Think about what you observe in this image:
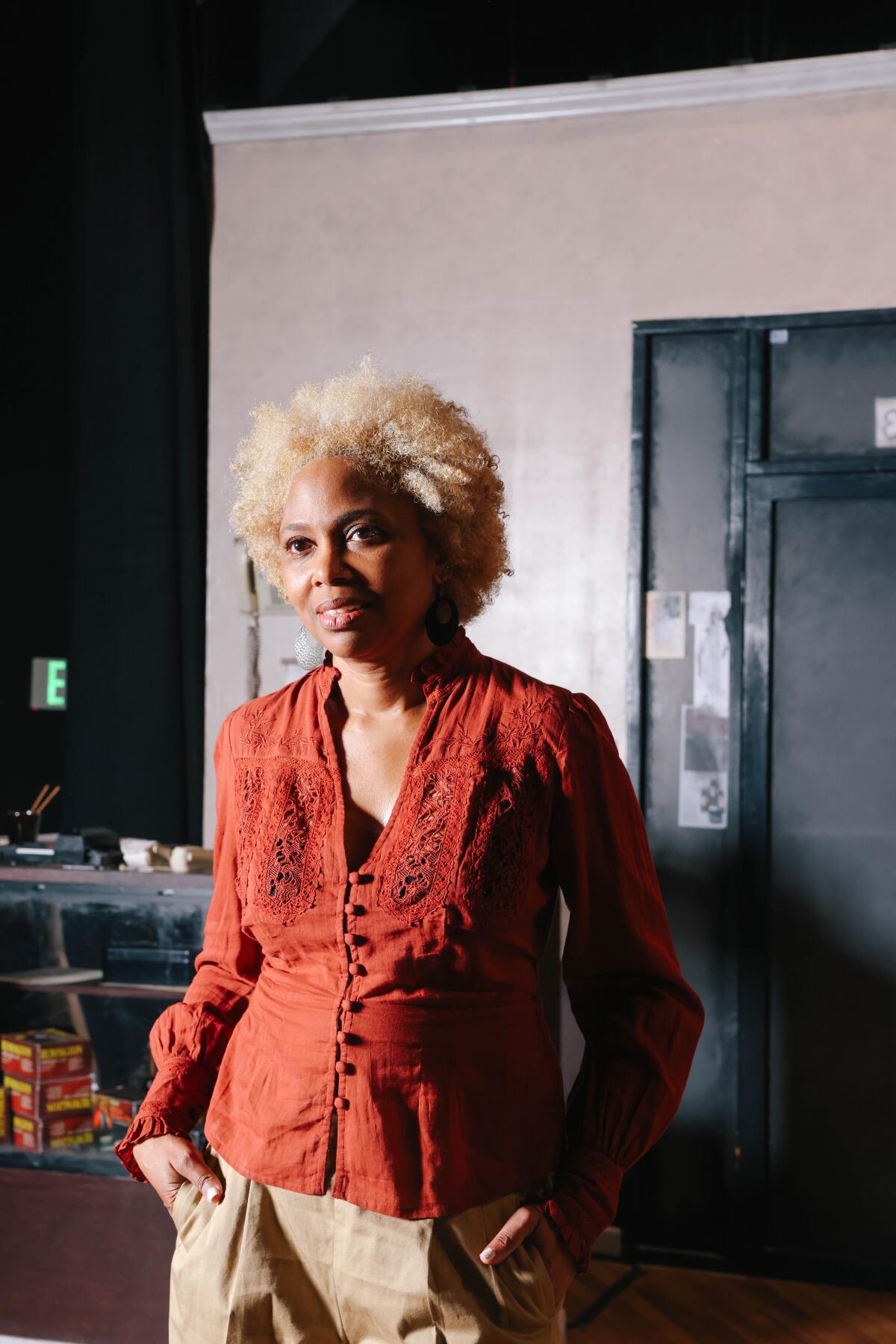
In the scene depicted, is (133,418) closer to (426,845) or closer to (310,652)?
(310,652)

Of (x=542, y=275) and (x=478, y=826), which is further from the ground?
(x=542, y=275)

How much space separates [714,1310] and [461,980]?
90.1 inches

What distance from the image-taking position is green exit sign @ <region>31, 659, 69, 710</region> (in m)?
3.62

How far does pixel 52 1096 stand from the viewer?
256cm

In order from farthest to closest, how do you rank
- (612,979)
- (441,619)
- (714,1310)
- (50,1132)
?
(714,1310) → (50,1132) → (441,619) → (612,979)

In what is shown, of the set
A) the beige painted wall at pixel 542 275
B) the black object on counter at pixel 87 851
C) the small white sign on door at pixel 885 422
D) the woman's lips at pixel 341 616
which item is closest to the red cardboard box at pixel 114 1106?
the black object on counter at pixel 87 851

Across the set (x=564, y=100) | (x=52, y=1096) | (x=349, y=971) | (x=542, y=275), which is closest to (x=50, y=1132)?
(x=52, y=1096)

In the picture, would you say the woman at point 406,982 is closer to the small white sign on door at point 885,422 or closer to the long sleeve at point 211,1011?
the long sleeve at point 211,1011

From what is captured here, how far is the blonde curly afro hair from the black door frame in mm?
1853

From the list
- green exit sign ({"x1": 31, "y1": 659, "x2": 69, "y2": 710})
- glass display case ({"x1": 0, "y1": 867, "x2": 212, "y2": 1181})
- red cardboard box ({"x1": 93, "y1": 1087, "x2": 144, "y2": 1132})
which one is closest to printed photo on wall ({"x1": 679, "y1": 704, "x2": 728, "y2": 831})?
glass display case ({"x1": 0, "y1": 867, "x2": 212, "y2": 1181})

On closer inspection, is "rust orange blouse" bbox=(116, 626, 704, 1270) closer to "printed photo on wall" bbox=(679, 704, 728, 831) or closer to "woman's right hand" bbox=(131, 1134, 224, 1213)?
"woman's right hand" bbox=(131, 1134, 224, 1213)

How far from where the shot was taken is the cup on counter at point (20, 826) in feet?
8.93

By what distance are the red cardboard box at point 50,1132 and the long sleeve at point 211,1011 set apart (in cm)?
141

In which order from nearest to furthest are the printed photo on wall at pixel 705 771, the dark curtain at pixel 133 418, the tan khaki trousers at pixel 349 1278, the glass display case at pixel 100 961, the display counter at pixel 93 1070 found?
the tan khaki trousers at pixel 349 1278 → the display counter at pixel 93 1070 → the glass display case at pixel 100 961 → the printed photo on wall at pixel 705 771 → the dark curtain at pixel 133 418
